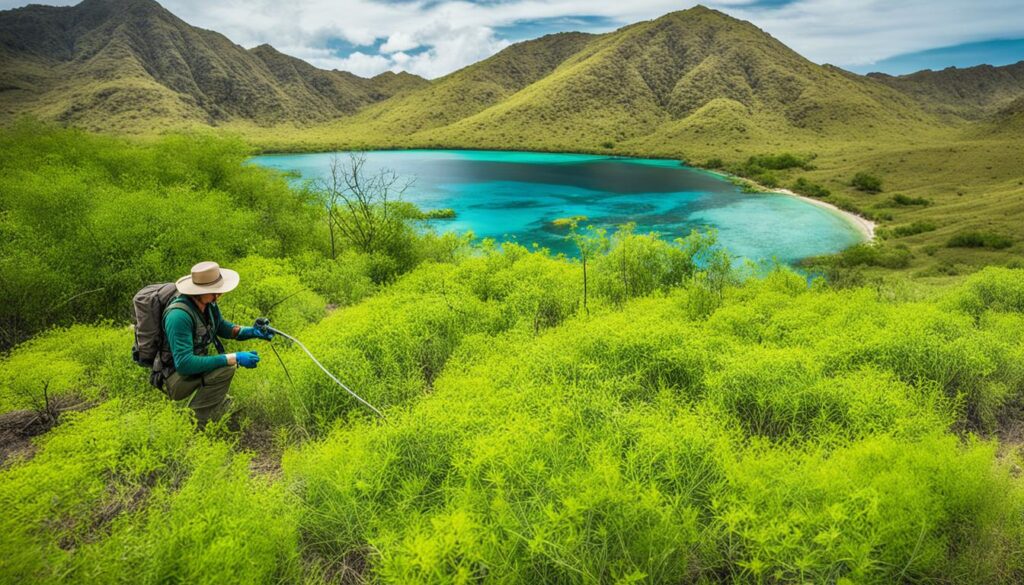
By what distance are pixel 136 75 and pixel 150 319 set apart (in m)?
181

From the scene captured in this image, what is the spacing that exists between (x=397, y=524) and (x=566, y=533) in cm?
180

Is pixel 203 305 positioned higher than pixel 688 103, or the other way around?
pixel 688 103

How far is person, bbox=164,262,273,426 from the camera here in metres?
5.77

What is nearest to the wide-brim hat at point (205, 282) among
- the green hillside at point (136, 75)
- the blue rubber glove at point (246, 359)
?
the blue rubber glove at point (246, 359)

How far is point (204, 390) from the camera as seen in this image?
21.5 ft

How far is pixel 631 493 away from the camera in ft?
14.6

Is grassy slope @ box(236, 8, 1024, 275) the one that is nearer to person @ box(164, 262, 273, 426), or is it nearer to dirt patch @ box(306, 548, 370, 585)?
dirt patch @ box(306, 548, 370, 585)

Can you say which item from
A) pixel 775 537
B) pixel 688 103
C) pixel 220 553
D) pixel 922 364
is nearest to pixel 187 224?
pixel 220 553

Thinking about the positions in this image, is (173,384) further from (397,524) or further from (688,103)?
(688,103)

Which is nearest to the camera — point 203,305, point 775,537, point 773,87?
point 775,537

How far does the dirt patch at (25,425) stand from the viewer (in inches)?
246

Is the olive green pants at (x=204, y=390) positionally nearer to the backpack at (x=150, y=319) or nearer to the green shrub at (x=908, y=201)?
the backpack at (x=150, y=319)

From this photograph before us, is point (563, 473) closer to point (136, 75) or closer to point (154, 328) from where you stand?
point (154, 328)

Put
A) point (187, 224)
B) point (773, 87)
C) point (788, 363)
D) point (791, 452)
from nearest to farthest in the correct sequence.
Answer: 1. point (791, 452)
2. point (788, 363)
3. point (187, 224)
4. point (773, 87)
